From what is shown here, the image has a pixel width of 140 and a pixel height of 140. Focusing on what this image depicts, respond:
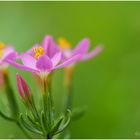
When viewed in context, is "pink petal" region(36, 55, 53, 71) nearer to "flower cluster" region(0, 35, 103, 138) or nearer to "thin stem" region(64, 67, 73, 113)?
"flower cluster" region(0, 35, 103, 138)

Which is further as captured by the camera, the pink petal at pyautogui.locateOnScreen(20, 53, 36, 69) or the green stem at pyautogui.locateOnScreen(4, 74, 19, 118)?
the green stem at pyautogui.locateOnScreen(4, 74, 19, 118)

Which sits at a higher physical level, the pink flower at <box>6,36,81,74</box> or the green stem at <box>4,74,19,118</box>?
the pink flower at <box>6,36,81,74</box>

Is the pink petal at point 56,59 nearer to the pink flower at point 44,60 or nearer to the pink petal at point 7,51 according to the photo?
the pink flower at point 44,60

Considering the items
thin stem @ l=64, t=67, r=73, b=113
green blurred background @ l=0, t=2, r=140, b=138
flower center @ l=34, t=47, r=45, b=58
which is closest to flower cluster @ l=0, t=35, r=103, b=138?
flower center @ l=34, t=47, r=45, b=58

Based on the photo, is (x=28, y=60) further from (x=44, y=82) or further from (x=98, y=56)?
(x=98, y=56)

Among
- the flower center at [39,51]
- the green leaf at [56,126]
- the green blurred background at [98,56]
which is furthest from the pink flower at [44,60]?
the green blurred background at [98,56]

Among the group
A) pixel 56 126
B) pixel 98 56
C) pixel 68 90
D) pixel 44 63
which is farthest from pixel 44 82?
pixel 98 56

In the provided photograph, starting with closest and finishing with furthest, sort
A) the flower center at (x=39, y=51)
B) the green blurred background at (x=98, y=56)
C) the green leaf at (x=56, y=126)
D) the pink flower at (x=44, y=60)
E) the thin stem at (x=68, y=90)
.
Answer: the green leaf at (x=56, y=126)
the pink flower at (x=44, y=60)
the flower center at (x=39, y=51)
the thin stem at (x=68, y=90)
the green blurred background at (x=98, y=56)

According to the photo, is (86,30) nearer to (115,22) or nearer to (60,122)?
(115,22)
